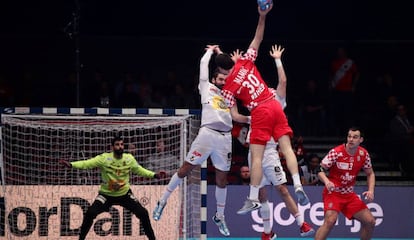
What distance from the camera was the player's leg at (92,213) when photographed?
59.8 ft

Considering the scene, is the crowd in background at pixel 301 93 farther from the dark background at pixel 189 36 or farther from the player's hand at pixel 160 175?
the player's hand at pixel 160 175

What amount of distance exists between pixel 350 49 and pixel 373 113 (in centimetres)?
197

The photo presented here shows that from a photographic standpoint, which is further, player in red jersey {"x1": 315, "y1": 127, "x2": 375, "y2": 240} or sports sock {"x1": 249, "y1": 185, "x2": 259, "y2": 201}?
player in red jersey {"x1": 315, "y1": 127, "x2": 375, "y2": 240}

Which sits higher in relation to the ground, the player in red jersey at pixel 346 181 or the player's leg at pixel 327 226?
the player in red jersey at pixel 346 181

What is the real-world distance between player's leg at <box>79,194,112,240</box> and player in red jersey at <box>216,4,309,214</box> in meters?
3.67

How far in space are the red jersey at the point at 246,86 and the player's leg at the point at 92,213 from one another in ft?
12.6

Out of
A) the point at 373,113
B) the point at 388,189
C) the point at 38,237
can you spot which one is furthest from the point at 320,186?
the point at 38,237

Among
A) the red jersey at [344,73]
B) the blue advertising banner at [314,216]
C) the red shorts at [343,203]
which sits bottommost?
the blue advertising banner at [314,216]

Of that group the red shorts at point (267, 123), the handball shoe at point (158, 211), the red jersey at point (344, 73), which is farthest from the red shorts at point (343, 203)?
the red jersey at point (344, 73)

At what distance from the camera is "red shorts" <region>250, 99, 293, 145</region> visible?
50.5 ft

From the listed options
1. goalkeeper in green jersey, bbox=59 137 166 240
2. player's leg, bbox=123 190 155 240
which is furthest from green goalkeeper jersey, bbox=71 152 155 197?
player's leg, bbox=123 190 155 240

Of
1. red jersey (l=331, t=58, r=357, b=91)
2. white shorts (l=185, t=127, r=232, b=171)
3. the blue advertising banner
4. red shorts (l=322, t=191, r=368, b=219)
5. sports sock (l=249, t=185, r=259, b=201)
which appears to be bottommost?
the blue advertising banner

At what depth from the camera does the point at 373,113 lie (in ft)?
84.4

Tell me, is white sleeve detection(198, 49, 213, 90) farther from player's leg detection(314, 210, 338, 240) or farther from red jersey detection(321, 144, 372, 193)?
player's leg detection(314, 210, 338, 240)
